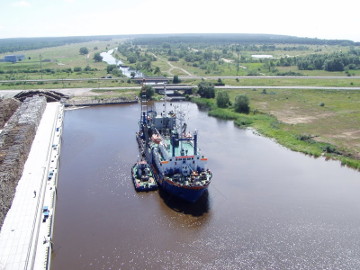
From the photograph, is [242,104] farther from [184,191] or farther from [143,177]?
[184,191]

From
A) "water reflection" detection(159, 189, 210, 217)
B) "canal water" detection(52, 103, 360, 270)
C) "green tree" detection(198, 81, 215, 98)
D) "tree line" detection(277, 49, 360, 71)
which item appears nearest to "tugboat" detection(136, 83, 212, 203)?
"water reflection" detection(159, 189, 210, 217)

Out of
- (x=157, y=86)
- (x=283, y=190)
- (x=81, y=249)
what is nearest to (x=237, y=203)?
(x=283, y=190)

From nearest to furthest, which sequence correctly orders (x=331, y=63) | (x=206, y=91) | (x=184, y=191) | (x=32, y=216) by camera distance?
(x=32, y=216) → (x=184, y=191) → (x=206, y=91) → (x=331, y=63)

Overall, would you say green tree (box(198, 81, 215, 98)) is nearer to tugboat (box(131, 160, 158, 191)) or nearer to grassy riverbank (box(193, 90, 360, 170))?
grassy riverbank (box(193, 90, 360, 170))

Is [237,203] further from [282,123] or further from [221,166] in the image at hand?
[282,123]

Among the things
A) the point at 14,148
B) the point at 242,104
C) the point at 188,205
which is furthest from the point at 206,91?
the point at 188,205
